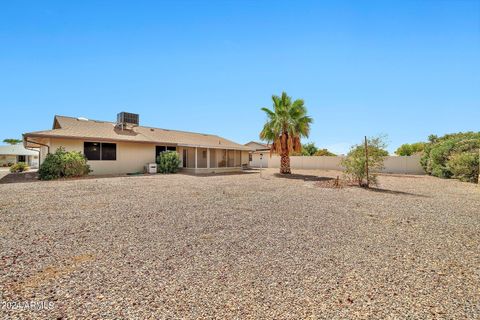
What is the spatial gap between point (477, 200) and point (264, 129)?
12.7 m

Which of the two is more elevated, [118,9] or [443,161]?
[118,9]

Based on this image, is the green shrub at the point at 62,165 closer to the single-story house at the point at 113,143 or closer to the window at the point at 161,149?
the single-story house at the point at 113,143

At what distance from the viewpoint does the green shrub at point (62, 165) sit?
12.8m

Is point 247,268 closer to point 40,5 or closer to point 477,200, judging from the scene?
point 477,200

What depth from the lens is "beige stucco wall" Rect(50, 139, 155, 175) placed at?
1476 centimetres

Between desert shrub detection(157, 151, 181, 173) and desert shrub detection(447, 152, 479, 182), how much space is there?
19.2 m

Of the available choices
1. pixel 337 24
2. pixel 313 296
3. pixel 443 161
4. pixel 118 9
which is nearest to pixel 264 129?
pixel 337 24

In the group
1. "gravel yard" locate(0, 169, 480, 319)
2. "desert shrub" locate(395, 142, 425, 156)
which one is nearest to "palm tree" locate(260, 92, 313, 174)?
"gravel yard" locate(0, 169, 480, 319)

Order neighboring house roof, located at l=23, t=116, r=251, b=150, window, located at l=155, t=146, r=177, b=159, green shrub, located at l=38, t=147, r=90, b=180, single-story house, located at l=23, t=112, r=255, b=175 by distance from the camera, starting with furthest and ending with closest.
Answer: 1. window, located at l=155, t=146, r=177, b=159
2. single-story house, located at l=23, t=112, r=255, b=175
3. neighboring house roof, located at l=23, t=116, r=251, b=150
4. green shrub, located at l=38, t=147, r=90, b=180

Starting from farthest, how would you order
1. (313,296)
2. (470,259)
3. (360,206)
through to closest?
1. (360,206)
2. (470,259)
3. (313,296)

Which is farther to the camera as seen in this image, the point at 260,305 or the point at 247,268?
the point at 247,268

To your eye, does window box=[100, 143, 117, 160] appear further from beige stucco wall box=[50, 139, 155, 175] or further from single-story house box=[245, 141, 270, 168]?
single-story house box=[245, 141, 270, 168]

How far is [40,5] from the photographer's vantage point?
895cm

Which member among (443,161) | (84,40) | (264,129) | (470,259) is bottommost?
(470,259)
